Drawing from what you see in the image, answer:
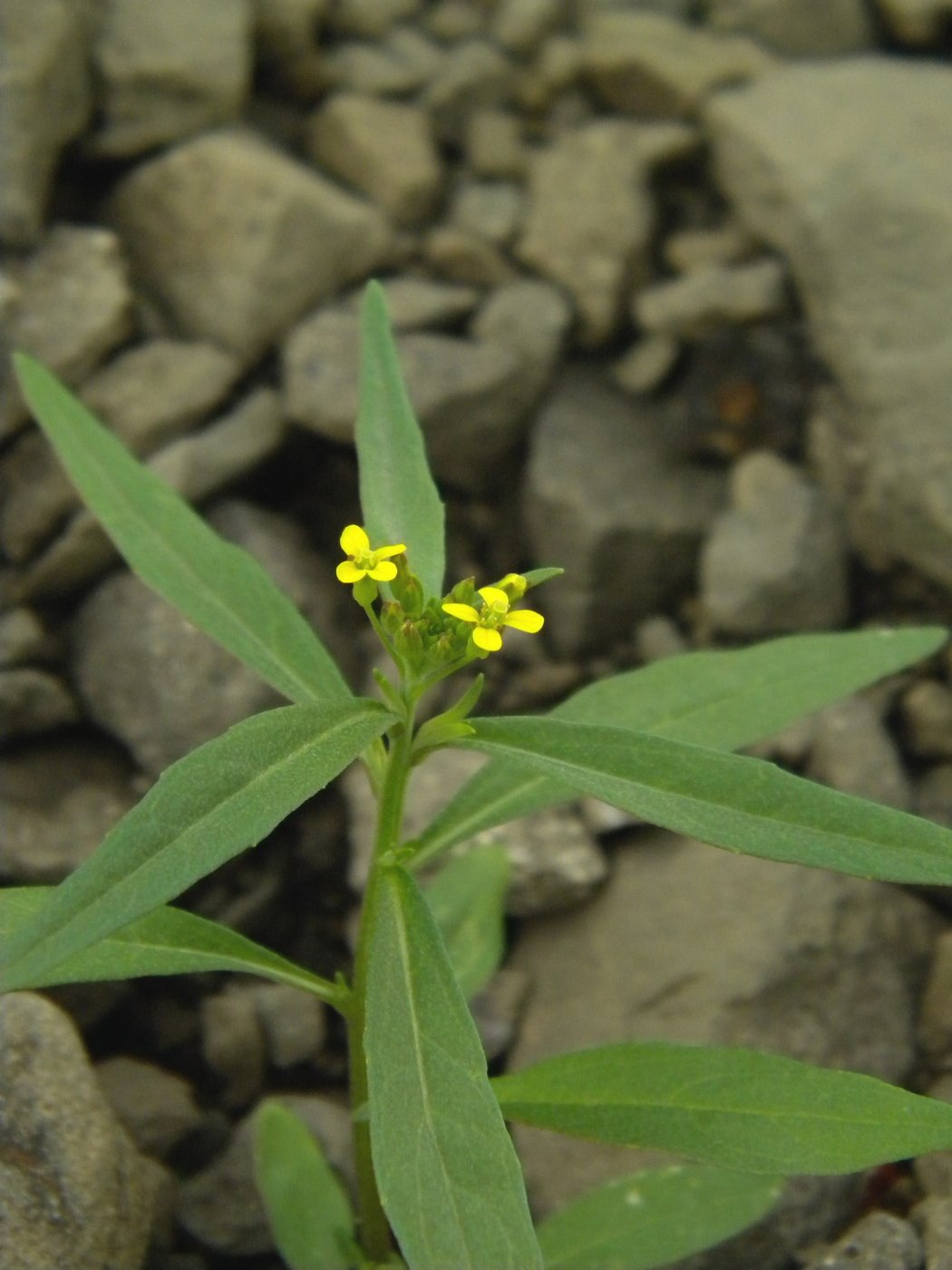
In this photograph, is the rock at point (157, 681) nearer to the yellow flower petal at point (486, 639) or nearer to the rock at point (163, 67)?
the yellow flower petal at point (486, 639)

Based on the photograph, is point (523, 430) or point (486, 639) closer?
A: point (486, 639)

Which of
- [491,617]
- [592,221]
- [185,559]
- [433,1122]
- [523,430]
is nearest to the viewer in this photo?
[433,1122]

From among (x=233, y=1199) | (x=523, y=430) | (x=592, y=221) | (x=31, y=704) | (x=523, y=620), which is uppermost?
(x=523, y=620)

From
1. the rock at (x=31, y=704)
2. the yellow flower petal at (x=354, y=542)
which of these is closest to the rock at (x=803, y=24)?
the rock at (x=31, y=704)

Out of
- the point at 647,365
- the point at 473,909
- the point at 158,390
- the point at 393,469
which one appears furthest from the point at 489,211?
the point at 473,909

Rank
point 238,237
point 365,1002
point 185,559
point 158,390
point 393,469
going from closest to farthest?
point 365,1002 → point 393,469 → point 185,559 → point 158,390 → point 238,237

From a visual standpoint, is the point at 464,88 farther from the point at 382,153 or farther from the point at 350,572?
the point at 350,572
